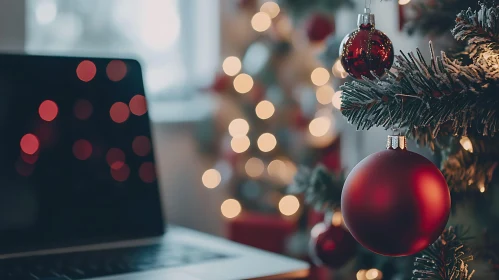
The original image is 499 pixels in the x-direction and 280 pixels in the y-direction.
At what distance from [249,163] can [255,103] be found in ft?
0.60

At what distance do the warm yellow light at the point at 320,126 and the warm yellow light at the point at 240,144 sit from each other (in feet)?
0.89

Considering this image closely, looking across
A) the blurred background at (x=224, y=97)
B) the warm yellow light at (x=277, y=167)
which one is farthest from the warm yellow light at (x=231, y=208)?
the warm yellow light at (x=277, y=167)

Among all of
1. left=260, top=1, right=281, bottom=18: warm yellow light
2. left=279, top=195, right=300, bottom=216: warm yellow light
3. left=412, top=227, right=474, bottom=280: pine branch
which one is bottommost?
left=279, top=195, right=300, bottom=216: warm yellow light

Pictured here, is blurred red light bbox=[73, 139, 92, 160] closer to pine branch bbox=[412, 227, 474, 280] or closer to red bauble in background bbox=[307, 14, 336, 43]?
pine branch bbox=[412, 227, 474, 280]

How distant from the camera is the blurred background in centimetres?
163

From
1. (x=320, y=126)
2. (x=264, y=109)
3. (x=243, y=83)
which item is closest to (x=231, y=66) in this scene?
(x=243, y=83)

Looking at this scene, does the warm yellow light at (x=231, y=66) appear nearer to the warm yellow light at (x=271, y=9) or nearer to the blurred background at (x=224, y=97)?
the blurred background at (x=224, y=97)

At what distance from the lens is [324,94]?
160 cm

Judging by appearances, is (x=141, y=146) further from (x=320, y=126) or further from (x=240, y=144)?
(x=240, y=144)

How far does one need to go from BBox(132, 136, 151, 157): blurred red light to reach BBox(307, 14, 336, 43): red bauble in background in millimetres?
640

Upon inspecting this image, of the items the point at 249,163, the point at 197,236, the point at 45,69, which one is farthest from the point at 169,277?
the point at 249,163

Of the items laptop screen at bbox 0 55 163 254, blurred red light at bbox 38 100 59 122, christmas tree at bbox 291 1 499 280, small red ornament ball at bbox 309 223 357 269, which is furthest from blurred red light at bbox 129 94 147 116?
christmas tree at bbox 291 1 499 280

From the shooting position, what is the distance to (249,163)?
1827 mm

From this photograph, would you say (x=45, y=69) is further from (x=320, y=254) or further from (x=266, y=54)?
(x=266, y=54)
